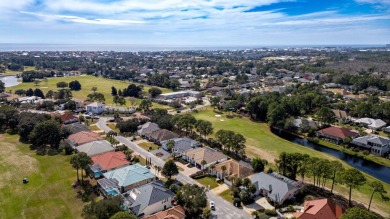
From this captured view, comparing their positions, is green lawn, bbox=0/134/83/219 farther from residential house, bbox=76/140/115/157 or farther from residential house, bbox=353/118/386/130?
residential house, bbox=353/118/386/130

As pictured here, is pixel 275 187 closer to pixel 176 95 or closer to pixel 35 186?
pixel 35 186

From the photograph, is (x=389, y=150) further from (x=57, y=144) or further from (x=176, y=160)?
(x=57, y=144)

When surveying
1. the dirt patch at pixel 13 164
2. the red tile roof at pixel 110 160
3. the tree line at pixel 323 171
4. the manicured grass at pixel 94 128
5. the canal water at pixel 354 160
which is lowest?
the canal water at pixel 354 160

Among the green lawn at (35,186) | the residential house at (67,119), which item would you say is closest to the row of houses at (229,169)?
the green lawn at (35,186)

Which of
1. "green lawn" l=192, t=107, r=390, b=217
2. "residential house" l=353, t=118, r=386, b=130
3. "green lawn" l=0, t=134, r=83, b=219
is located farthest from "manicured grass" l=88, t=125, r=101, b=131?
"residential house" l=353, t=118, r=386, b=130

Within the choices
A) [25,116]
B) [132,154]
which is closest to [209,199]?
[132,154]

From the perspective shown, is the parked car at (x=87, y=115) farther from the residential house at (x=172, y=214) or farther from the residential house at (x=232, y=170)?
the residential house at (x=172, y=214)

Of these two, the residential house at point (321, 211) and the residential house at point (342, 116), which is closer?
the residential house at point (321, 211)
